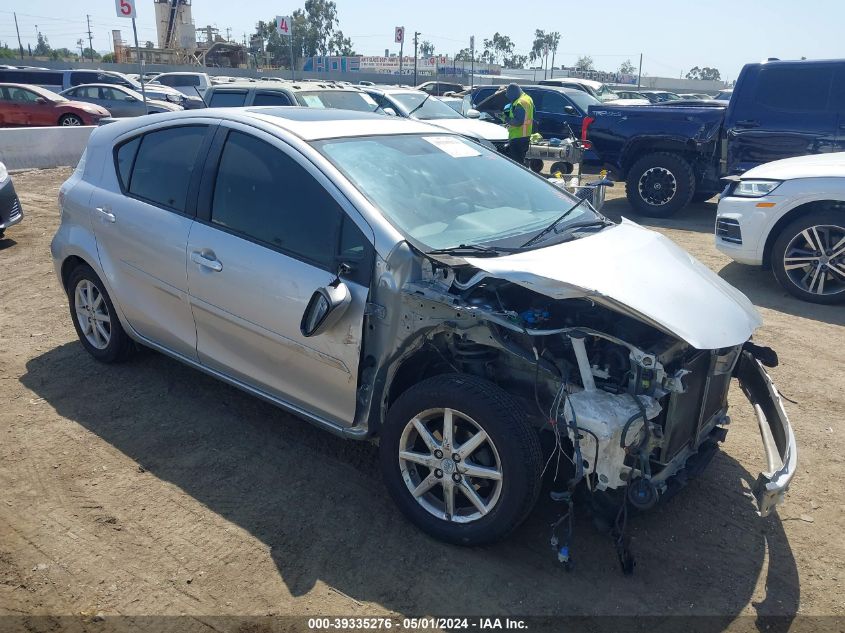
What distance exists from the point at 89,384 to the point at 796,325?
5536 millimetres

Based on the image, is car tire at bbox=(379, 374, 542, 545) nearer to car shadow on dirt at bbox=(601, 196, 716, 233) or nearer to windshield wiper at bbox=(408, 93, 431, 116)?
car shadow on dirt at bbox=(601, 196, 716, 233)

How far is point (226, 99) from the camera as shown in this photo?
12516 mm

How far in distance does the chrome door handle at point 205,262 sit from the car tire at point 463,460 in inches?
49.2

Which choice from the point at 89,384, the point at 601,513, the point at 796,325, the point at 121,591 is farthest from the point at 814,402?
the point at 89,384

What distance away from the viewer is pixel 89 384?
4.71 meters

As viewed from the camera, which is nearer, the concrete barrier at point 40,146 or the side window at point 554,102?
the concrete barrier at point 40,146

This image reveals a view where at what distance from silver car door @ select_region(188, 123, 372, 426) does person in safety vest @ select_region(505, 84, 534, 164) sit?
8.11 metres

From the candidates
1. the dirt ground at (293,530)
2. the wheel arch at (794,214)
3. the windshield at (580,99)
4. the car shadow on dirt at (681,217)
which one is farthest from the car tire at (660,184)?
the windshield at (580,99)

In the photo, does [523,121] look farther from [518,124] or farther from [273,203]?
[273,203]

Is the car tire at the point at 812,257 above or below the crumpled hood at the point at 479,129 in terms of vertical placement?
below

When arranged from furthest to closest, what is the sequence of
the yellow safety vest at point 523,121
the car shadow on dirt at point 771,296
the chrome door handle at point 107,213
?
1. the yellow safety vest at point 523,121
2. the car shadow on dirt at point 771,296
3. the chrome door handle at point 107,213

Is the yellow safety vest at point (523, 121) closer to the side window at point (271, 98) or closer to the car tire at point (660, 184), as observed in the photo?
the car tire at point (660, 184)

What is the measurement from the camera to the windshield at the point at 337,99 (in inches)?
448

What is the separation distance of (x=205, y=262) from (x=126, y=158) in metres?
1.24
